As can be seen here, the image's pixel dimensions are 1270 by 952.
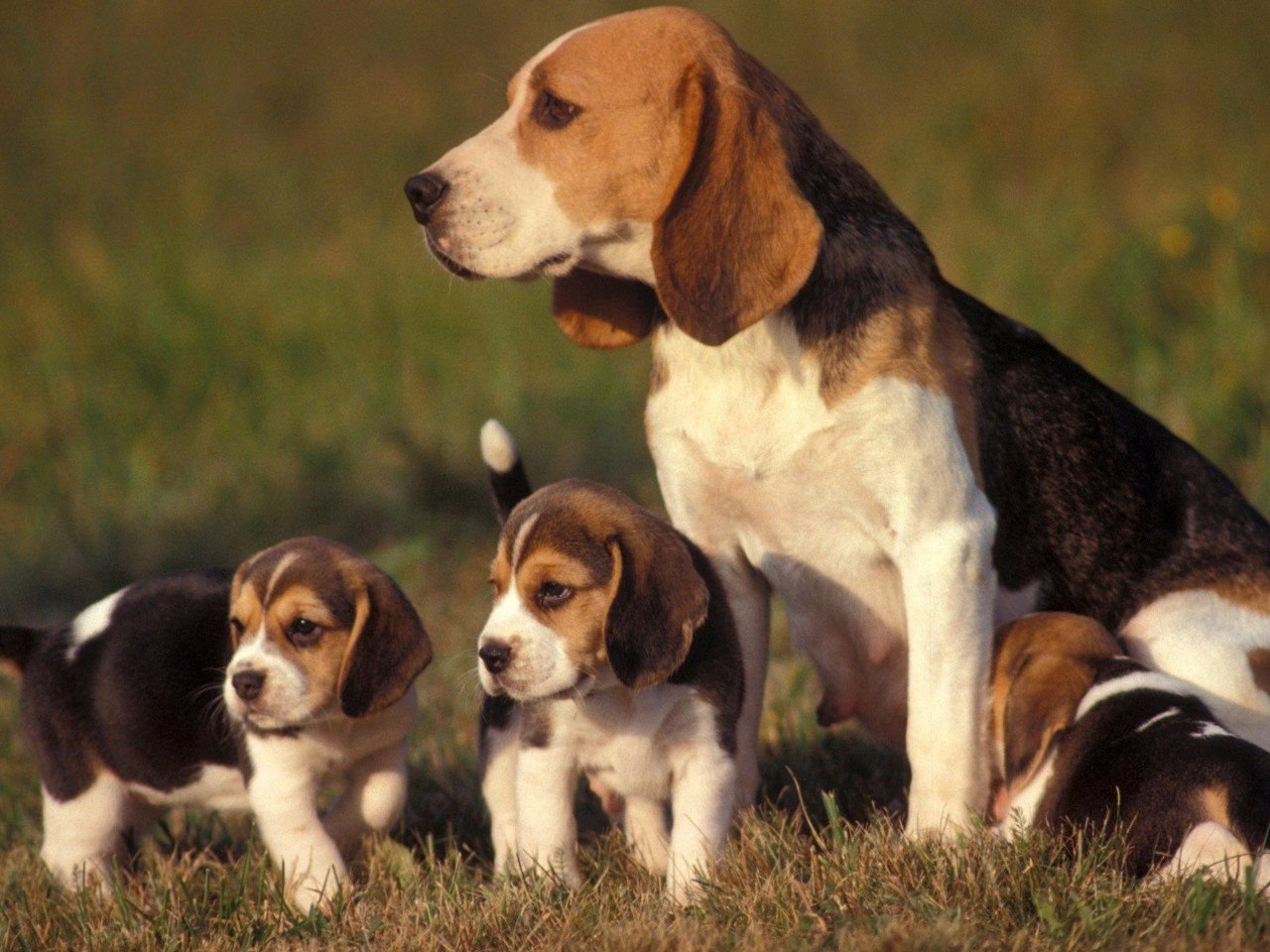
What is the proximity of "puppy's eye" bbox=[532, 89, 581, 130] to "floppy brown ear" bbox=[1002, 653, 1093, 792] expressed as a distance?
76.6 inches

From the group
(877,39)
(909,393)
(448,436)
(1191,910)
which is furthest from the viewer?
(877,39)

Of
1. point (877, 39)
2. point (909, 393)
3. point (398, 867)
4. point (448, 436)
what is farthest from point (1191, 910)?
point (877, 39)

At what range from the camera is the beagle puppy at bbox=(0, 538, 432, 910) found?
460 cm

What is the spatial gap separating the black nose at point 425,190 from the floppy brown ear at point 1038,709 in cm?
205

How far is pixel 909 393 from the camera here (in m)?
4.39

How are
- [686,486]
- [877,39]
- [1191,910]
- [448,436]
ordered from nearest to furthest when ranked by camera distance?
1. [1191,910]
2. [686,486]
3. [448,436]
4. [877,39]

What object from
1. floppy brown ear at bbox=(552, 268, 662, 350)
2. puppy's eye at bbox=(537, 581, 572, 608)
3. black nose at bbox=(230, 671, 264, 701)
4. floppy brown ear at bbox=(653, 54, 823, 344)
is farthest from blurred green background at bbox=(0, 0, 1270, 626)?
black nose at bbox=(230, 671, 264, 701)

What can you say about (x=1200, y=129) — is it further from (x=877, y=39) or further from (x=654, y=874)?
(x=654, y=874)

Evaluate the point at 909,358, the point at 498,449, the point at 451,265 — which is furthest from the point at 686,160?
the point at 498,449

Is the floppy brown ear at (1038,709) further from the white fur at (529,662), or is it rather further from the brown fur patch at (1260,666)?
the white fur at (529,662)

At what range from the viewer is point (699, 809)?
4.43 meters

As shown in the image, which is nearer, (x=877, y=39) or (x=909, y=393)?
(x=909, y=393)

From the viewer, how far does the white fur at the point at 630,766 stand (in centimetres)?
442

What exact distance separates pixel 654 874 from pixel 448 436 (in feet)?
18.5
